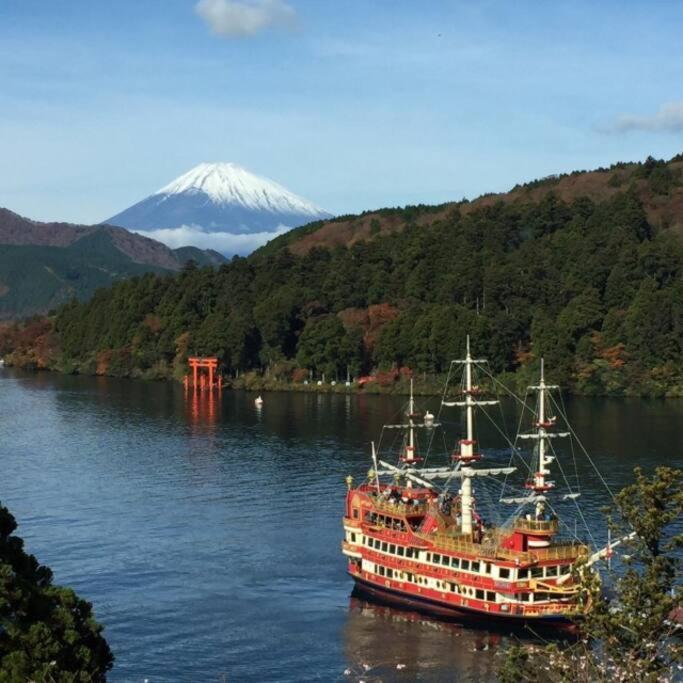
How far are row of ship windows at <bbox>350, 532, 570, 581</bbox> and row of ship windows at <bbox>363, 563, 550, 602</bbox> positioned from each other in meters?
0.69

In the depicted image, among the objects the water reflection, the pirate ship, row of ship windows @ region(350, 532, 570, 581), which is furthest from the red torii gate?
the water reflection

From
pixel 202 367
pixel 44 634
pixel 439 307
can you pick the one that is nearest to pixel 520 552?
pixel 44 634

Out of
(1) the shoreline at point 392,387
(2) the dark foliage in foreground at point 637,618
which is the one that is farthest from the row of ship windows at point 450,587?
(1) the shoreline at point 392,387

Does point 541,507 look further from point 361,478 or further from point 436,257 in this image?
point 436,257

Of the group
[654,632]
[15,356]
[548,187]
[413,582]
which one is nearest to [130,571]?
[413,582]

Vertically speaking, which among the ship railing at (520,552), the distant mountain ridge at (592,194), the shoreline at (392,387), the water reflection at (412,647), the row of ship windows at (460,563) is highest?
the distant mountain ridge at (592,194)

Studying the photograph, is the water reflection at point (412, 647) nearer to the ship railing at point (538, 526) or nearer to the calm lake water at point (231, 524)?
the calm lake water at point (231, 524)

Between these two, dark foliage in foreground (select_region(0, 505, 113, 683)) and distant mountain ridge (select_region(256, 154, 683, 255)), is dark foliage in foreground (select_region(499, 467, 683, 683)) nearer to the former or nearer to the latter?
dark foliage in foreground (select_region(0, 505, 113, 683))

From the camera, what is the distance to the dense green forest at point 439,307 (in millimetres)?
128125

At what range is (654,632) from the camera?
29703mm

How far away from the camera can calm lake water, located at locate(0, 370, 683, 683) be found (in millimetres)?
44344

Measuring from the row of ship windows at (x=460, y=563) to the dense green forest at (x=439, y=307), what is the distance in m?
75.3

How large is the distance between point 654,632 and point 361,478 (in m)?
45.0

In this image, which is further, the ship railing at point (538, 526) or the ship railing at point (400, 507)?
the ship railing at point (400, 507)
